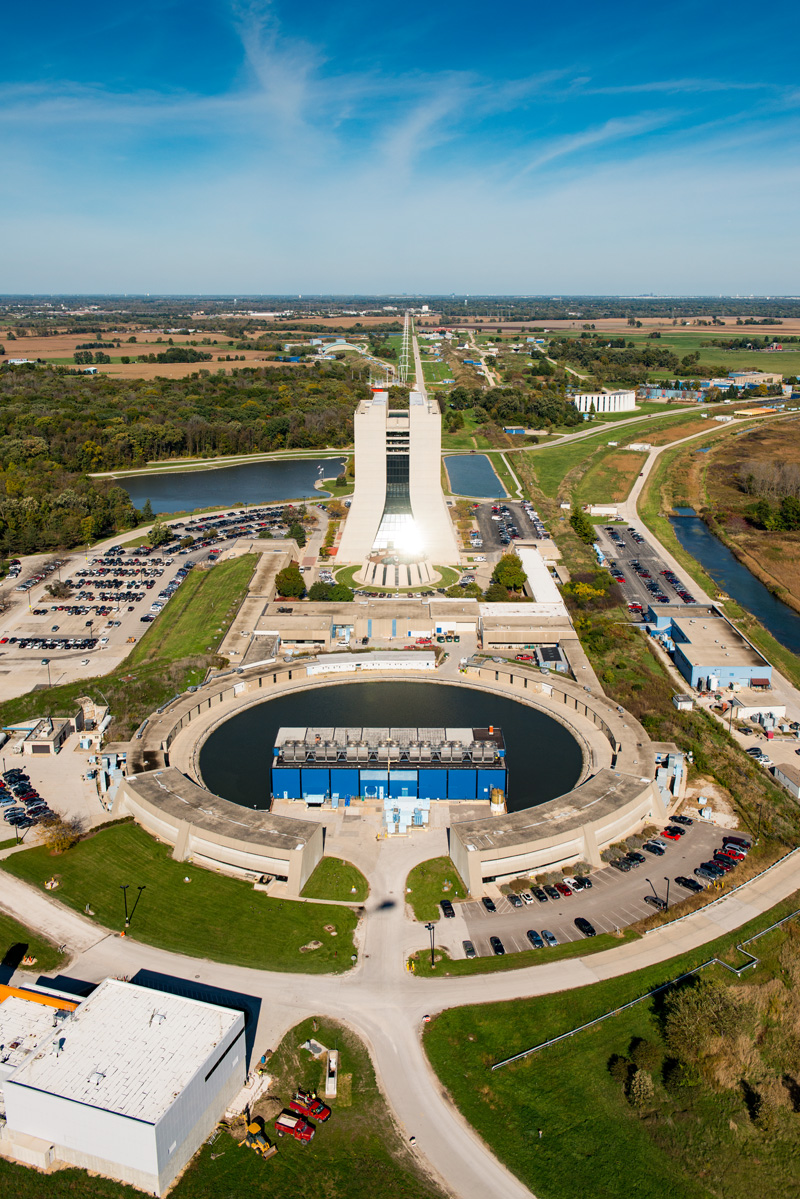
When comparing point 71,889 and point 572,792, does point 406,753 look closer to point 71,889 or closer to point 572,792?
point 572,792

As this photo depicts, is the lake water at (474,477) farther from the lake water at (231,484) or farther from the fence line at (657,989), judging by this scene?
the fence line at (657,989)

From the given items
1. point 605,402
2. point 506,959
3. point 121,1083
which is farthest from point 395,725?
point 605,402

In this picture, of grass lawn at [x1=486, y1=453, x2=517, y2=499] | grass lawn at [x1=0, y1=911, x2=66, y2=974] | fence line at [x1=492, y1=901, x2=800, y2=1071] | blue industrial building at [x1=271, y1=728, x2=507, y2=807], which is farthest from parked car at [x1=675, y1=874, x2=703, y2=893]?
grass lawn at [x1=486, y1=453, x2=517, y2=499]

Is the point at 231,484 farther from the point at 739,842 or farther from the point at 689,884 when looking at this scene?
the point at 689,884

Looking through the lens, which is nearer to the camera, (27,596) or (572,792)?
(572,792)

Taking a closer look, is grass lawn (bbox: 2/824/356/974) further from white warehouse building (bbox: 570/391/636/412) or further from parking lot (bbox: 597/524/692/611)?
white warehouse building (bbox: 570/391/636/412)

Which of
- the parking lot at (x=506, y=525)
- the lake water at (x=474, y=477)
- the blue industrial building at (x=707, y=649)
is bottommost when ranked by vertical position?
the blue industrial building at (x=707, y=649)

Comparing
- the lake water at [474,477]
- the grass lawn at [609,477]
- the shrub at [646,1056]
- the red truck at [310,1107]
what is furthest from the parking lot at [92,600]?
the shrub at [646,1056]

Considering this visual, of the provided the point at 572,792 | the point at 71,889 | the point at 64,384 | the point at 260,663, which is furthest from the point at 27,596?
the point at 64,384
